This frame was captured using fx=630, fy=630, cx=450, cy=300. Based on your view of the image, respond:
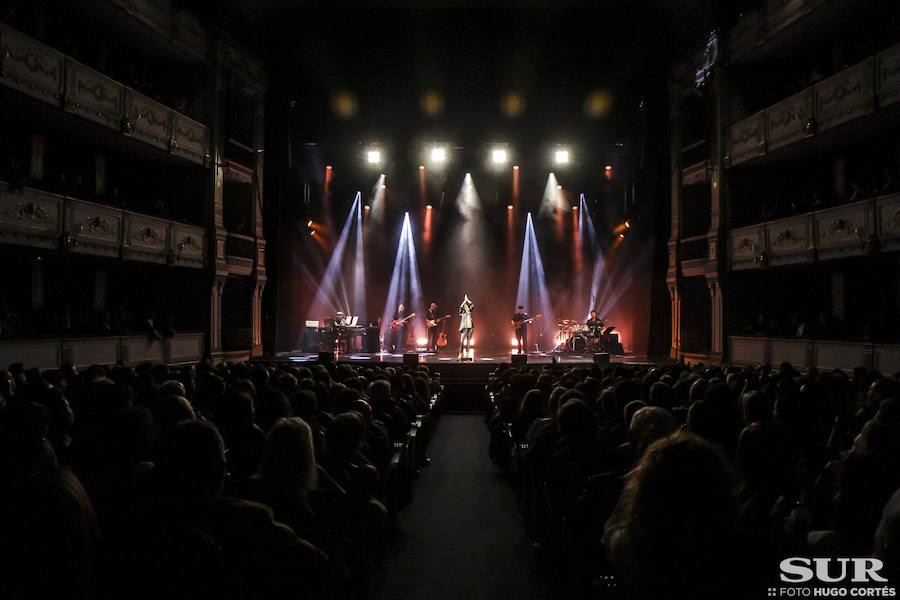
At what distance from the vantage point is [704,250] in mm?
15898

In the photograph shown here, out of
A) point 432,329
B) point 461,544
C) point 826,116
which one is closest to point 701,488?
point 461,544

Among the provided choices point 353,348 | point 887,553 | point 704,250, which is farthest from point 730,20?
point 887,553

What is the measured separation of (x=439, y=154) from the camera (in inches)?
748

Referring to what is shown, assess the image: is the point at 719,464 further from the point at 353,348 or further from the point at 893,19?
the point at 353,348

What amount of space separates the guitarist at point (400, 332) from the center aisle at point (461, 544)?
12.9 metres

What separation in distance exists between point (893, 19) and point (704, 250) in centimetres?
602

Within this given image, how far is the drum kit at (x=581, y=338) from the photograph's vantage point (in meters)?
Answer: 18.7

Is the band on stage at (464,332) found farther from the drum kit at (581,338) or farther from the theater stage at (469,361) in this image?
the theater stage at (469,361)

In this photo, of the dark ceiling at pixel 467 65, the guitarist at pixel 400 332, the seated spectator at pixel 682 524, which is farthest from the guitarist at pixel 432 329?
the seated spectator at pixel 682 524

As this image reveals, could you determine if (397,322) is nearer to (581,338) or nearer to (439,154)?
(439,154)

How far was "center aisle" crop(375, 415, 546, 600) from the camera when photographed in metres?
4.08

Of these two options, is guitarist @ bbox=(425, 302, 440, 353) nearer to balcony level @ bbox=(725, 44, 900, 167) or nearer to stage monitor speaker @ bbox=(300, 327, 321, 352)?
stage monitor speaker @ bbox=(300, 327, 321, 352)

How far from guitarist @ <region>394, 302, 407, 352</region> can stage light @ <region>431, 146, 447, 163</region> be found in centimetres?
487

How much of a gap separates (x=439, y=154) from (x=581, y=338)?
703cm
